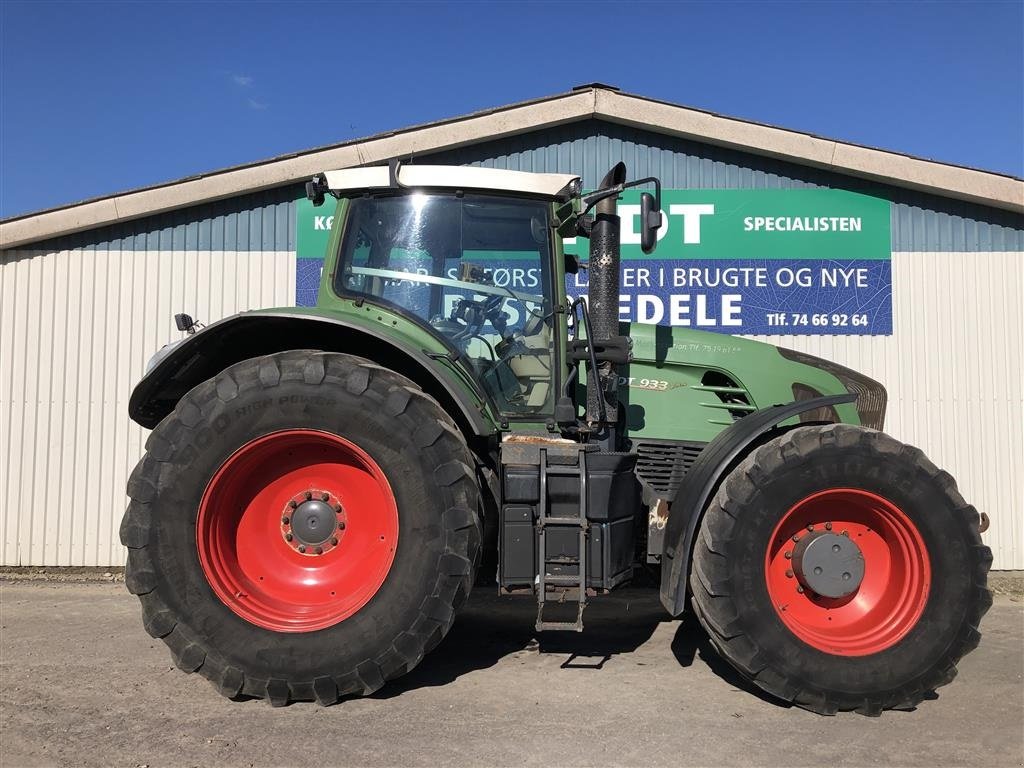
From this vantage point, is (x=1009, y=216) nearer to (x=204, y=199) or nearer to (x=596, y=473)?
(x=596, y=473)

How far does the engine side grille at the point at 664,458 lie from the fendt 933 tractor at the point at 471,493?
0.19 metres

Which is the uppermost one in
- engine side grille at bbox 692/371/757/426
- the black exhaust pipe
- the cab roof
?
the cab roof

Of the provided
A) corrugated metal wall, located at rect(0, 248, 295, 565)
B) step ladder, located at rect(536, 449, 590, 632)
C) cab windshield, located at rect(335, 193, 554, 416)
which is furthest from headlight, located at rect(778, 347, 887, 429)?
corrugated metal wall, located at rect(0, 248, 295, 565)

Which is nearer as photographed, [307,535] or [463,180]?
[307,535]

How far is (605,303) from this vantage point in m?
3.84

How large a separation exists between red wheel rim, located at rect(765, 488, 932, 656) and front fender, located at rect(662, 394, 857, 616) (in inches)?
14.1

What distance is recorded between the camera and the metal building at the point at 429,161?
6.64m

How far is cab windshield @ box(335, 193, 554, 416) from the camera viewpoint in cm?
385

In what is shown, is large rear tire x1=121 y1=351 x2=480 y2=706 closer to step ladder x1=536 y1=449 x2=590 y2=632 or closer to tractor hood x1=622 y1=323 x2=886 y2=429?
step ladder x1=536 y1=449 x2=590 y2=632

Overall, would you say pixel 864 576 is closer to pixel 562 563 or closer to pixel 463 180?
pixel 562 563

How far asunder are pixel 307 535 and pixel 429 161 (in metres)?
4.46

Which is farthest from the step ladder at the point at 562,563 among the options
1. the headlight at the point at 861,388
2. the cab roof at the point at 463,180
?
the headlight at the point at 861,388

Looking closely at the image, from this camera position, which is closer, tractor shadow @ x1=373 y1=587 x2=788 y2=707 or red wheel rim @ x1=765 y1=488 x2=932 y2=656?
red wheel rim @ x1=765 y1=488 x2=932 y2=656

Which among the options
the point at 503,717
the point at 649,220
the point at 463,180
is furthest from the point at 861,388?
the point at 503,717
